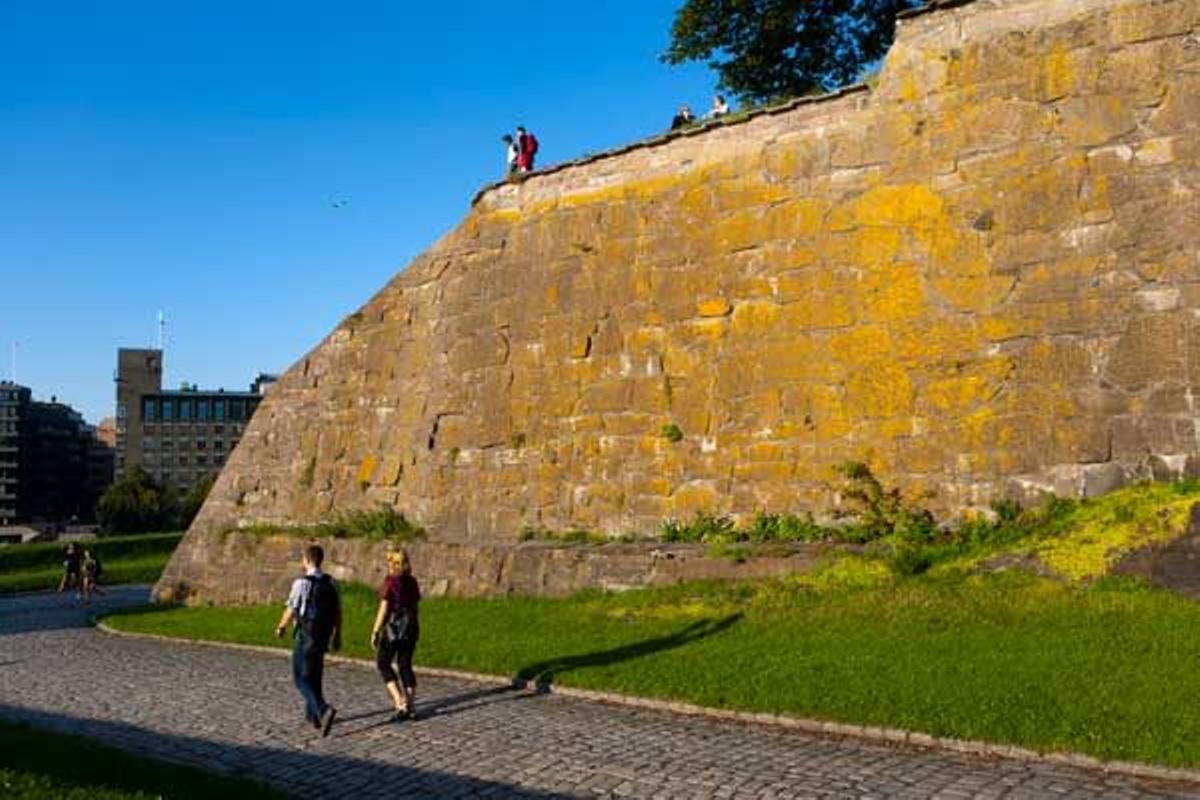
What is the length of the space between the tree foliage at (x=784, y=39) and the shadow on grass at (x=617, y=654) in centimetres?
1833

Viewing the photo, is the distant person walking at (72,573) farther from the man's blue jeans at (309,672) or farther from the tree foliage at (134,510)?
the tree foliage at (134,510)

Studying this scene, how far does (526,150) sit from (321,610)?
1236cm

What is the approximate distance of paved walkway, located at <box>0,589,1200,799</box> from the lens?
7254 mm

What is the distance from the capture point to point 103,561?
4406 cm

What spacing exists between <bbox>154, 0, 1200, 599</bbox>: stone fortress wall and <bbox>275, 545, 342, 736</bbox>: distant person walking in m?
6.83

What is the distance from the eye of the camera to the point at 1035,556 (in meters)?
11.1

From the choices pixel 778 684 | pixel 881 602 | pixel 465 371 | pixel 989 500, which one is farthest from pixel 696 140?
pixel 778 684

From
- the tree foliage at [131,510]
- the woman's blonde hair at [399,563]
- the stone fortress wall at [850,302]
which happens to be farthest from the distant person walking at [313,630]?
the tree foliage at [131,510]

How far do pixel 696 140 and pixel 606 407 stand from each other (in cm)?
435

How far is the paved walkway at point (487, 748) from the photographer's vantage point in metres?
7.25

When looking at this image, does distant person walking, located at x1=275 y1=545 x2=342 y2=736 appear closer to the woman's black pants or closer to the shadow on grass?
the woman's black pants

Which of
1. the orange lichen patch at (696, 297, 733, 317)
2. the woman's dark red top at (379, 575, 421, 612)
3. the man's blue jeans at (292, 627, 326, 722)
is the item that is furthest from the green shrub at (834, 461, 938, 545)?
the man's blue jeans at (292, 627, 326, 722)

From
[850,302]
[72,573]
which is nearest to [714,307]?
[850,302]

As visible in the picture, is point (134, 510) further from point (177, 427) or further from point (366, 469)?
point (366, 469)
